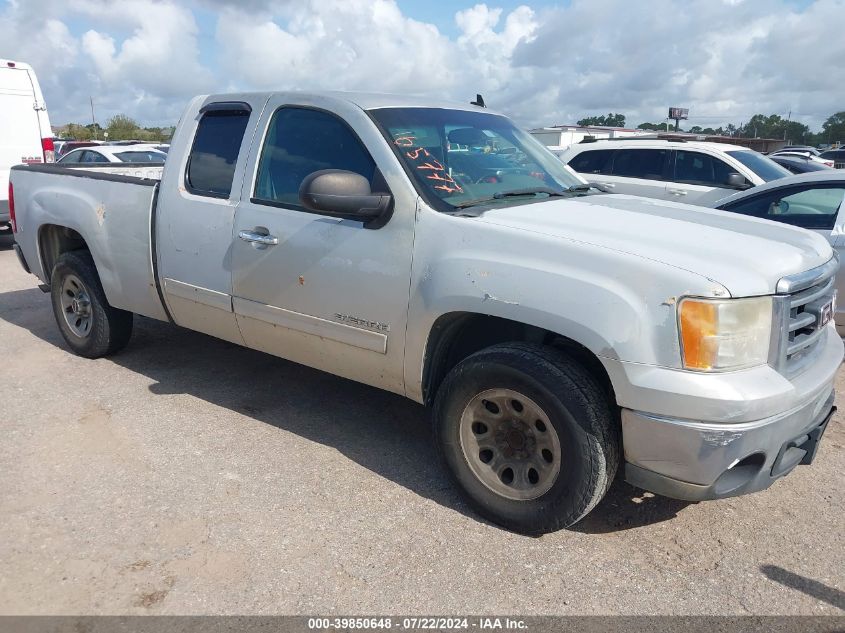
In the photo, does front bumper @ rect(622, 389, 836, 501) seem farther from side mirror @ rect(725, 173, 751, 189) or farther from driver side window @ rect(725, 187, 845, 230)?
side mirror @ rect(725, 173, 751, 189)

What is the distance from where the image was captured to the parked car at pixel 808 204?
5270 millimetres

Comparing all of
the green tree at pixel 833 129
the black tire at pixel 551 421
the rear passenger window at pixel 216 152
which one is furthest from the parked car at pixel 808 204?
the green tree at pixel 833 129

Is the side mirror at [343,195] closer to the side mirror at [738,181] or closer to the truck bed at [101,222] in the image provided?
the truck bed at [101,222]

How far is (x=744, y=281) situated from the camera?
107 inches

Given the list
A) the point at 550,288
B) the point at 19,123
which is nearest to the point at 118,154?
the point at 19,123

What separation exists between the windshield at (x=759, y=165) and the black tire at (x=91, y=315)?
7.71m

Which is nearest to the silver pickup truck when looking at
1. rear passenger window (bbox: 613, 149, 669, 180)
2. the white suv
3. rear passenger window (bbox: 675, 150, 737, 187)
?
the white suv

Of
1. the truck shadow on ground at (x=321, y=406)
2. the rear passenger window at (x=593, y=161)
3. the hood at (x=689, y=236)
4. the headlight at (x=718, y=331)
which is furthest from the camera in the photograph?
the rear passenger window at (x=593, y=161)

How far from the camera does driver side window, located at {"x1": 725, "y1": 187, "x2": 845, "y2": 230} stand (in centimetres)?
555

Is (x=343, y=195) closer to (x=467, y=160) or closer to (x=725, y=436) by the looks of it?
(x=467, y=160)

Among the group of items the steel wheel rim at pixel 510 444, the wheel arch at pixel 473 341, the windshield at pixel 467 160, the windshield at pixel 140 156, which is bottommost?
the steel wheel rim at pixel 510 444

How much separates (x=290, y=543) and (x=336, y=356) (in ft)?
3.39

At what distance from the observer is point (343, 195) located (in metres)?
3.33

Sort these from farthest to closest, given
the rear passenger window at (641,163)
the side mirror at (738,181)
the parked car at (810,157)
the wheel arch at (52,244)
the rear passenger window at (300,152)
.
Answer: the parked car at (810,157)
the rear passenger window at (641,163)
the side mirror at (738,181)
the wheel arch at (52,244)
the rear passenger window at (300,152)
